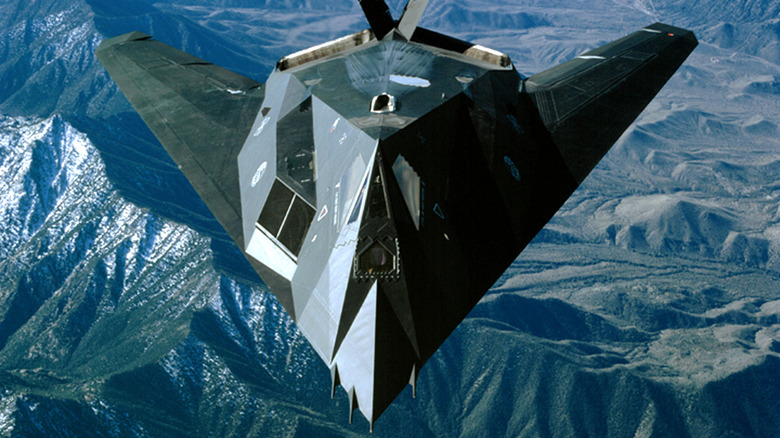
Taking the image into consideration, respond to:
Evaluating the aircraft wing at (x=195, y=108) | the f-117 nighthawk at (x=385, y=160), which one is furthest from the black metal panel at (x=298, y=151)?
the aircraft wing at (x=195, y=108)

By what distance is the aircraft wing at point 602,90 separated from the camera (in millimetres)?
19922

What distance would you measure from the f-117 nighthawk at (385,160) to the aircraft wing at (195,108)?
82mm

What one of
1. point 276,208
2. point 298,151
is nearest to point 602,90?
point 298,151

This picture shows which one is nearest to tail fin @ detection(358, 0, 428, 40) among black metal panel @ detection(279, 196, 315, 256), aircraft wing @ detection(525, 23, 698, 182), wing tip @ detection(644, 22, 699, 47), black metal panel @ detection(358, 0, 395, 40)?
black metal panel @ detection(358, 0, 395, 40)

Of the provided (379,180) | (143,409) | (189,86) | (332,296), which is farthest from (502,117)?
(143,409)

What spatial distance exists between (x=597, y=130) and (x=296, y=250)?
39.2ft

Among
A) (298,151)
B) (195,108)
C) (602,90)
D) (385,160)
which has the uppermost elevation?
(195,108)

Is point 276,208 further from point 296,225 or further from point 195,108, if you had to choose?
point 195,108

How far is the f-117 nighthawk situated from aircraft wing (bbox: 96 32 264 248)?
0.27ft

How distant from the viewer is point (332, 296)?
12.3m

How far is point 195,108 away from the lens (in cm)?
2248

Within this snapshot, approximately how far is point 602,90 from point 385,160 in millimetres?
12846

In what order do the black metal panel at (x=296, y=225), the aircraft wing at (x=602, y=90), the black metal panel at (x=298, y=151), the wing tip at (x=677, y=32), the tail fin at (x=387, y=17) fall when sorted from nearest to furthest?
the black metal panel at (x=296, y=225), the black metal panel at (x=298, y=151), the aircraft wing at (x=602, y=90), the tail fin at (x=387, y=17), the wing tip at (x=677, y=32)

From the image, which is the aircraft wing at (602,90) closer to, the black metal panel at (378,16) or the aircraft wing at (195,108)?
the black metal panel at (378,16)
